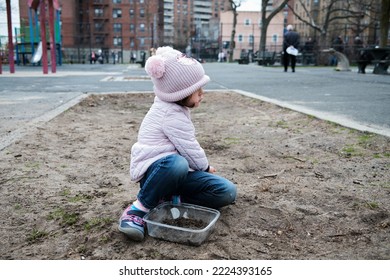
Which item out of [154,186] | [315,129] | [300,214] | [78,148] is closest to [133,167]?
[154,186]

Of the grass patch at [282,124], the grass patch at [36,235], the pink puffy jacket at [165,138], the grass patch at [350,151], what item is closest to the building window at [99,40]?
the grass patch at [282,124]

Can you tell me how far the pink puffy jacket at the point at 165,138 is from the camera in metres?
2.24

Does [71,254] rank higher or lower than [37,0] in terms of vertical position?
lower

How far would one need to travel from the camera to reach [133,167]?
233 cm

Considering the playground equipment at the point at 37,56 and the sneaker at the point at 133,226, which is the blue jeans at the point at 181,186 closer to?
the sneaker at the point at 133,226

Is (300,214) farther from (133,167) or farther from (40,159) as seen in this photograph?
(40,159)

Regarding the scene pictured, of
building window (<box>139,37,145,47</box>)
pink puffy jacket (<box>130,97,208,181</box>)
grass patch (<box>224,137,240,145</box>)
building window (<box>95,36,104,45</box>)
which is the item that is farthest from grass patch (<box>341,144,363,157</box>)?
building window (<box>139,37,145,47</box>)

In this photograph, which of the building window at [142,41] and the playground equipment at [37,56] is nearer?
the playground equipment at [37,56]

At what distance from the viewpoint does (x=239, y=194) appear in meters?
2.67

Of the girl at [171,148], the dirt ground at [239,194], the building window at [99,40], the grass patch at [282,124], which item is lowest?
the dirt ground at [239,194]

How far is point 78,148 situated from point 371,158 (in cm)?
259

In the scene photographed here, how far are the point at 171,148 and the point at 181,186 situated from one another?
251 mm

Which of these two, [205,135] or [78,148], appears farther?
[205,135]

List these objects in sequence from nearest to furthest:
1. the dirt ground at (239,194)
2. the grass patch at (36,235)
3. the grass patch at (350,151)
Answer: the dirt ground at (239,194)
the grass patch at (36,235)
the grass patch at (350,151)
